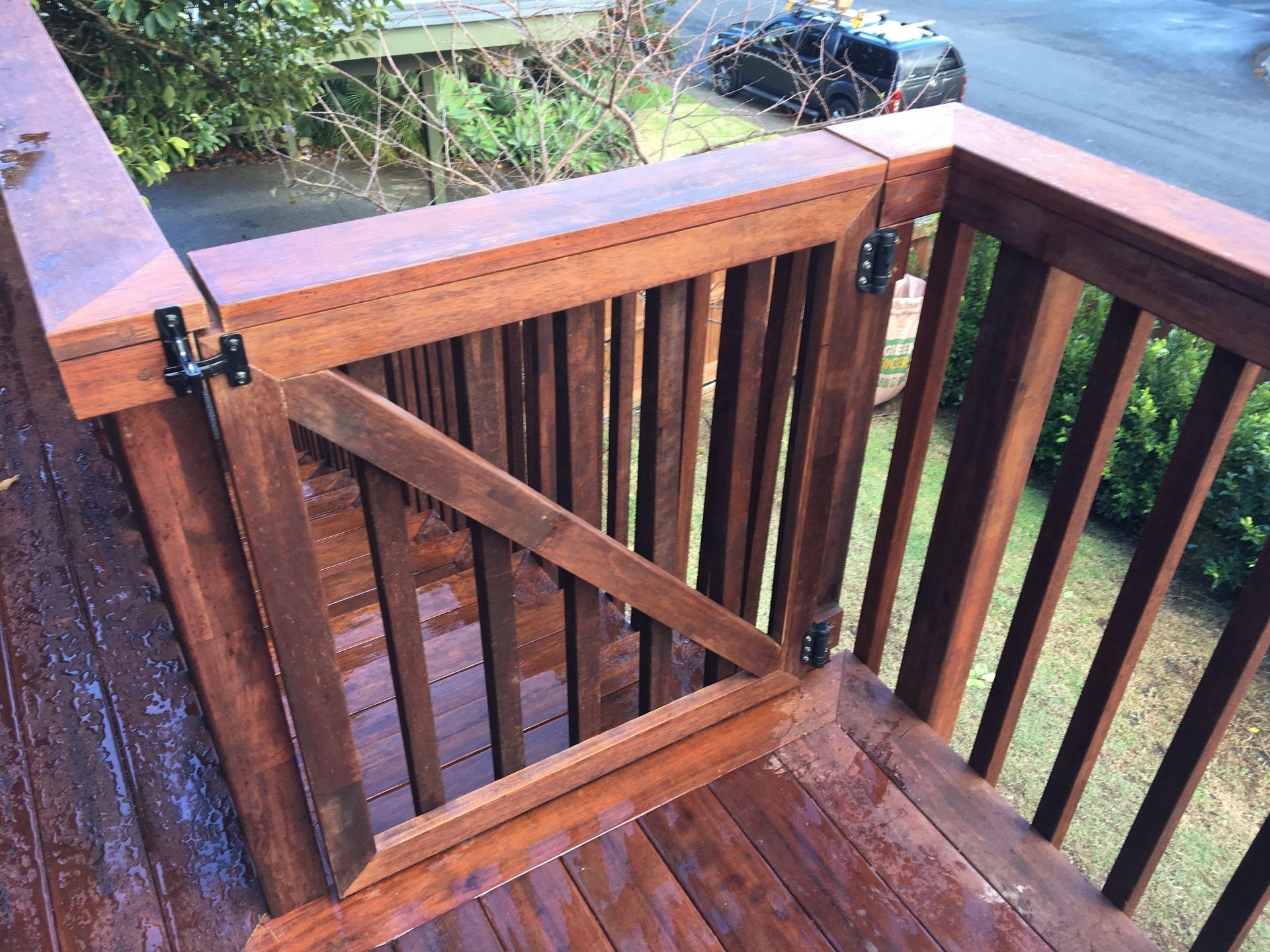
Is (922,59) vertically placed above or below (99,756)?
Result: below

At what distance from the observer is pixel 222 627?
1154 mm

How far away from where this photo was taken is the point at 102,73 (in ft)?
12.3

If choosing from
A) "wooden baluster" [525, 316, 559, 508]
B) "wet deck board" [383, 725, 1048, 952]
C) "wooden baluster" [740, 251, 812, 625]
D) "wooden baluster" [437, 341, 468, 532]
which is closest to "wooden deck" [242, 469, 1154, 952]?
"wet deck board" [383, 725, 1048, 952]

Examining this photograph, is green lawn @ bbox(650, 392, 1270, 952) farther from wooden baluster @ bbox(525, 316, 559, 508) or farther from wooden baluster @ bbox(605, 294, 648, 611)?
wooden baluster @ bbox(525, 316, 559, 508)

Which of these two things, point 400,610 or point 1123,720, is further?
point 1123,720

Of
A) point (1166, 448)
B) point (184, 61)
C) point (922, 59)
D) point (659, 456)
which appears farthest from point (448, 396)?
point (922, 59)

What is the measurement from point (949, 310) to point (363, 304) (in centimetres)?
93

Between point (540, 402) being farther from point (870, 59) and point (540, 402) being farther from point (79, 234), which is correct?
point (870, 59)

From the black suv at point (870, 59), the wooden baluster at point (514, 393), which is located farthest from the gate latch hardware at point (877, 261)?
the black suv at point (870, 59)

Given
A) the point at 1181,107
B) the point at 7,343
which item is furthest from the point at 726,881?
the point at 1181,107

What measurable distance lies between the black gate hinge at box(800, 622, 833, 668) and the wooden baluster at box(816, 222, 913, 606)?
0.03m

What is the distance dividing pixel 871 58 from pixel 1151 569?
11.3 m

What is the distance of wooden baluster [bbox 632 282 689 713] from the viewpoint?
4.43ft

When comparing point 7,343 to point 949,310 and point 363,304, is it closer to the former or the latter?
point 363,304
